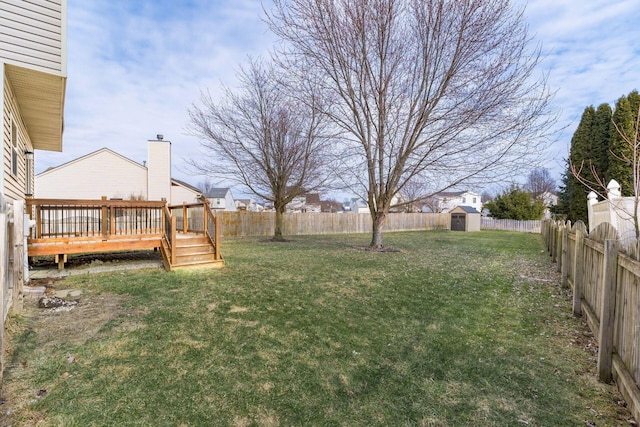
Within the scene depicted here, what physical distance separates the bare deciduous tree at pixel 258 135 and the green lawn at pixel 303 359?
355 inches

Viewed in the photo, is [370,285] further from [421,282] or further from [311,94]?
[311,94]

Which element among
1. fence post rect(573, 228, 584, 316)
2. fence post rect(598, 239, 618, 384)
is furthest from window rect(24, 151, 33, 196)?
fence post rect(573, 228, 584, 316)

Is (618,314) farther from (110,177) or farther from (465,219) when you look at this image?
(110,177)

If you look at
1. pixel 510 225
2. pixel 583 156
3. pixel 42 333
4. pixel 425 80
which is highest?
pixel 425 80

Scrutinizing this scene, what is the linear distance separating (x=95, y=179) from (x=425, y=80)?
24158 mm

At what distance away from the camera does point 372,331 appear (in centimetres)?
385

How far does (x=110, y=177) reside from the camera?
23219mm

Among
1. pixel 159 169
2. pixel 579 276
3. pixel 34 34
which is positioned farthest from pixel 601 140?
pixel 159 169

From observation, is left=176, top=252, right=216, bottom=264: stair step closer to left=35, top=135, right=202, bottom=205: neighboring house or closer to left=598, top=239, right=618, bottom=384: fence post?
left=598, top=239, right=618, bottom=384: fence post

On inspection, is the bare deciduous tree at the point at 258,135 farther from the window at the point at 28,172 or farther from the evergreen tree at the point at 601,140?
the evergreen tree at the point at 601,140

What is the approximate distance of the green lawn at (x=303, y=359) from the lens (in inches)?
91.7

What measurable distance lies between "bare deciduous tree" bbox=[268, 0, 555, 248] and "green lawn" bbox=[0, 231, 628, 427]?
5046 mm

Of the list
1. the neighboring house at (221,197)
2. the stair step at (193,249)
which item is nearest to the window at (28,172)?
the stair step at (193,249)

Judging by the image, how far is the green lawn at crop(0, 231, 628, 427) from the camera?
233cm
